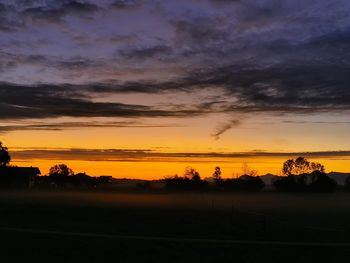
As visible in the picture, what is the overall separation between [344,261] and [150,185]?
491 ft

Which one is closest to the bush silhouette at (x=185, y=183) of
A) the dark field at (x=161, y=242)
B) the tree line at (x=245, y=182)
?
the tree line at (x=245, y=182)

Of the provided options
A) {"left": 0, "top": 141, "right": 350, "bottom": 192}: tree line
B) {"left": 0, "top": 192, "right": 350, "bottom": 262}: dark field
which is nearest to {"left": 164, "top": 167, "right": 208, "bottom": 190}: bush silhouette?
{"left": 0, "top": 141, "right": 350, "bottom": 192}: tree line

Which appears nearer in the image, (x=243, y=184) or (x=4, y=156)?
(x=4, y=156)

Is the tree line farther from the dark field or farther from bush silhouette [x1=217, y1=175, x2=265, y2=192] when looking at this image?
the dark field

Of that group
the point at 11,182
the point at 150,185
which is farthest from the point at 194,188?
the point at 11,182

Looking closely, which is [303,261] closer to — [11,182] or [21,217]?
[21,217]

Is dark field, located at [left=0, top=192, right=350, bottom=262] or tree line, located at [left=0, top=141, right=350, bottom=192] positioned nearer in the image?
dark field, located at [left=0, top=192, right=350, bottom=262]

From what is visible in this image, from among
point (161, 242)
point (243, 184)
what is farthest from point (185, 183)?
point (161, 242)

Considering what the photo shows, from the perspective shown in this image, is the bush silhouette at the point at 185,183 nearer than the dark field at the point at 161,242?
No

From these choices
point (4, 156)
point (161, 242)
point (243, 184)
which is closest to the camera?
point (161, 242)

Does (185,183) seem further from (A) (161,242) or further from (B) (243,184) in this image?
(A) (161,242)

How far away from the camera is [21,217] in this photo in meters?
33.2

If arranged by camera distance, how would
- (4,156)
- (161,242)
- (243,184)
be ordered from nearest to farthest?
(161,242)
(4,156)
(243,184)

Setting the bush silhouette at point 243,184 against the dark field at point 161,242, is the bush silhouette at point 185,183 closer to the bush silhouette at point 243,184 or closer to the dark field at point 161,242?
the bush silhouette at point 243,184
